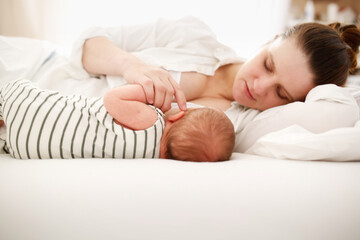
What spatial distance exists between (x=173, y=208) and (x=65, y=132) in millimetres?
345

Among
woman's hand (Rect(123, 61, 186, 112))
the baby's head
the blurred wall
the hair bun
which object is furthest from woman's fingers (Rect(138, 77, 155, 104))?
the blurred wall

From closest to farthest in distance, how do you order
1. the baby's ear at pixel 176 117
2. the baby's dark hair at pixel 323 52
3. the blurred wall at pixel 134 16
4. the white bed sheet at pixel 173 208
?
the white bed sheet at pixel 173 208 < the baby's ear at pixel 176 117 < the baby's dark hair at pixel 323 52 < the blurred wall at pixel 134 16

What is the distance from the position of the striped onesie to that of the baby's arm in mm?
20

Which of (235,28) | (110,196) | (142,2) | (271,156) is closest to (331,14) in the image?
(235,28)

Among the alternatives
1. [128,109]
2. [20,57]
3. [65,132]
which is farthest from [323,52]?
[20,57]

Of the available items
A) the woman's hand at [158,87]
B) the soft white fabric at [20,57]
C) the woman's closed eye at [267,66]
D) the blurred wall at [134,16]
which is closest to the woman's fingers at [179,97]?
the woman's hand at [158,87]

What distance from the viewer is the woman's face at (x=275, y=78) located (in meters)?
0.89

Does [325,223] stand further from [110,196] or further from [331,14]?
[331,14]

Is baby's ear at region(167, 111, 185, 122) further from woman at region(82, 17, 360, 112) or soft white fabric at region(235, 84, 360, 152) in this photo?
soft white fabric at region(235, 84, 360, 152)

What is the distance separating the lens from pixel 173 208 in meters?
0.45

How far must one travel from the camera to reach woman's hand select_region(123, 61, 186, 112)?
2.52ft

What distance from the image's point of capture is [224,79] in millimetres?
1204

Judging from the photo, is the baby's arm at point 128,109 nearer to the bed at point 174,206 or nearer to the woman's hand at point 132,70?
the woman's hand at point 132,70

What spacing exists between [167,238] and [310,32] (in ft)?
2.69
